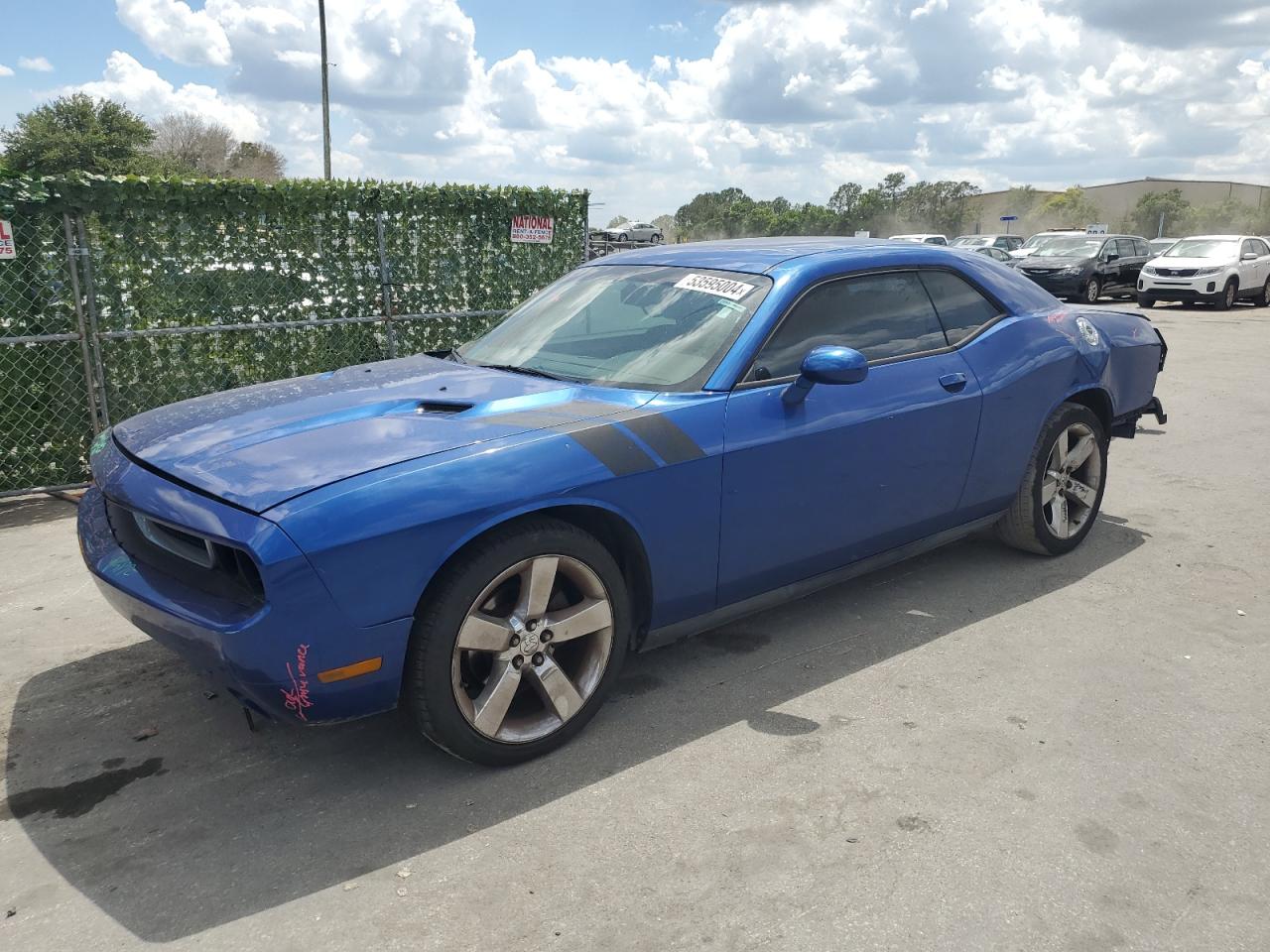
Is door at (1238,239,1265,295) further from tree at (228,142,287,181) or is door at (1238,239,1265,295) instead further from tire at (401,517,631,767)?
tree at (228,142,287,181)

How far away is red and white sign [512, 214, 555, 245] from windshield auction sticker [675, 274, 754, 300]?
5312 mm

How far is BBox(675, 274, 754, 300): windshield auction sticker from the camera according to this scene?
3.72 metres

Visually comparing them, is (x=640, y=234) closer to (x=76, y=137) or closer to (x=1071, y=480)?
(x=76, y=137)

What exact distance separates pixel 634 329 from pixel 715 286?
0.36m

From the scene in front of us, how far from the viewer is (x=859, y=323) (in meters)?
3.95

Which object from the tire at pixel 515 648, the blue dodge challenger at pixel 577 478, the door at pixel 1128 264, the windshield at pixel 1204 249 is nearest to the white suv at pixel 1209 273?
the windshield at pixel 1204 249

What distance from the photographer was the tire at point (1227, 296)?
2055cm

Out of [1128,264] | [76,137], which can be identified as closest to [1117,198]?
[1128,264]

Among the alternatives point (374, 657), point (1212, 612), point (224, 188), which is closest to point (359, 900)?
point (374, 657)

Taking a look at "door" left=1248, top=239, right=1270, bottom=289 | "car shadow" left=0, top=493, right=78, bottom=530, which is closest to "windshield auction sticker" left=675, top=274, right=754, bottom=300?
"car shadow" left=0, top=493, right=78, bottom=530

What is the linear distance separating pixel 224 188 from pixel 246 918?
6009mm

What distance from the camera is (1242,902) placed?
2.48 m

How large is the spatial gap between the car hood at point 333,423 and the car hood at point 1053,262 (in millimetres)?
20979

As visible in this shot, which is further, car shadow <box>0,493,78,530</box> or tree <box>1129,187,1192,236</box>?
tree <box>1129,187,1192,236</box>
